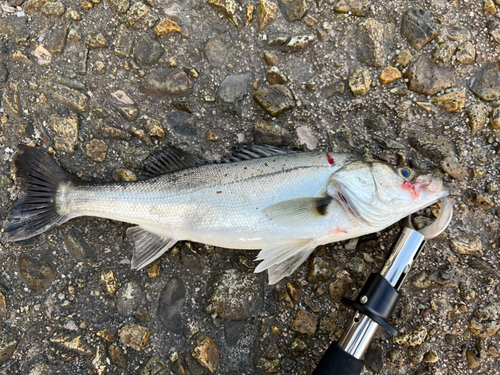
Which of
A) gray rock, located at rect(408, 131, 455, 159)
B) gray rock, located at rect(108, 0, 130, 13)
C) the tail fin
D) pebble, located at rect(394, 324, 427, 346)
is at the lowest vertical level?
pebble, located at rect(394, 324, 427, 346)

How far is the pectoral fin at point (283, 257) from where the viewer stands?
253 cm

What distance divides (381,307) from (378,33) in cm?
232

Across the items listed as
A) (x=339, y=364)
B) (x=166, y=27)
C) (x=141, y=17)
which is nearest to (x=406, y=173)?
(x=339, y=364)

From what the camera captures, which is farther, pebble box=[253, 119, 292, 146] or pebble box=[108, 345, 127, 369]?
pebble box=[253, 119, 292, 146]

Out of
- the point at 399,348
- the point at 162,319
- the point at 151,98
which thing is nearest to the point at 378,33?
the point at 151,98

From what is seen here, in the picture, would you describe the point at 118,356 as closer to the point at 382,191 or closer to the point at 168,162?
the point at 168,162

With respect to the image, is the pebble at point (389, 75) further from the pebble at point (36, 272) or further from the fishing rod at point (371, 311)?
the pebble at point (36, 272)

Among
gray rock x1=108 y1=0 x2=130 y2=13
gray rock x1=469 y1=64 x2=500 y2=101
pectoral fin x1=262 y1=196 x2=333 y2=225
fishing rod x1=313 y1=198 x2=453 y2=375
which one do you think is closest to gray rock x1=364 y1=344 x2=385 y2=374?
fishing rod x1=313 y1=198 x2=453 y2=375

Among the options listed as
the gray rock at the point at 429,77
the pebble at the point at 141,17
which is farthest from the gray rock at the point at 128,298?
the gray rock at the point at 429,77

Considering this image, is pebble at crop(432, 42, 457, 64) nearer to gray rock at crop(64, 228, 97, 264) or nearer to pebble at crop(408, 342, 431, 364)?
pebble at crop(408, 342, 431, 364)

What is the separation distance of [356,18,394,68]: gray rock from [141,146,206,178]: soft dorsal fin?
5.74ft

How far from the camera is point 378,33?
2889 millimetres

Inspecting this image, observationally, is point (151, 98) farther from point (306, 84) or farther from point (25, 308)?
point (25, 308)

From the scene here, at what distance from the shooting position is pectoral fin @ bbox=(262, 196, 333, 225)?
8.07 ft
